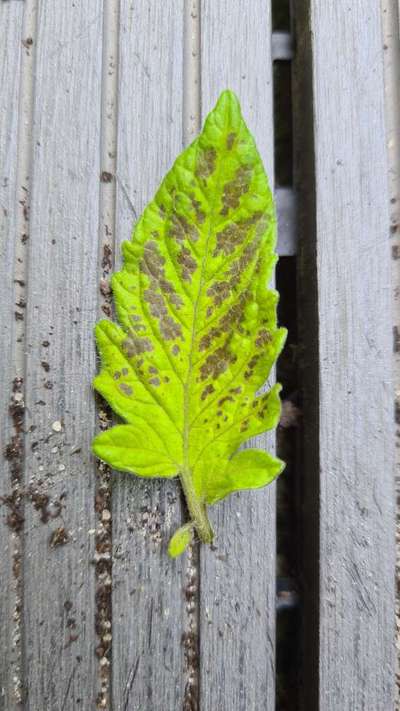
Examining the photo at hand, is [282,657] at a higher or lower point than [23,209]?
lower

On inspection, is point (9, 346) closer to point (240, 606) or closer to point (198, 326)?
point (198, 326)

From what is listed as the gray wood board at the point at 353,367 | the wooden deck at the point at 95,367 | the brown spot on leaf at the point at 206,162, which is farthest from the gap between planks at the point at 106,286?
the gray wood board at the point at 353,367

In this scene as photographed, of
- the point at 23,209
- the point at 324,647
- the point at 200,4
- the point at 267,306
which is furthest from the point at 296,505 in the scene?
the point at 200,4

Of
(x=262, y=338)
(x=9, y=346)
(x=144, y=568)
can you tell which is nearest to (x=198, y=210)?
(x=262, y=338)

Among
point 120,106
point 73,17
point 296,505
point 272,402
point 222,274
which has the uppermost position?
point 73,17

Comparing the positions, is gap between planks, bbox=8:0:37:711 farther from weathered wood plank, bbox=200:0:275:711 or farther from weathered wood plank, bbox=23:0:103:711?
weathered wood plank, bbox=200:0:275:711

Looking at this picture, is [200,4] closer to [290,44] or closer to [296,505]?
[290,44]
